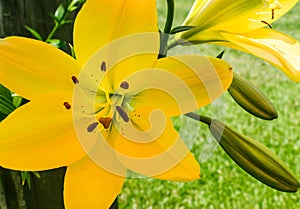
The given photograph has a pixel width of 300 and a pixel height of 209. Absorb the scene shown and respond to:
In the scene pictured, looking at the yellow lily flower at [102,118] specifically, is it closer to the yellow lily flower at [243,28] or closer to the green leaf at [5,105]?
the yellow lily flower at [243,28]

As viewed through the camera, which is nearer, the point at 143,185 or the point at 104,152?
the point at 104,152

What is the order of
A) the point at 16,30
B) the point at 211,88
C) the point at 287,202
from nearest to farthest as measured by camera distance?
the point at 211,88 → the point at 16,30 → the point at 287,202

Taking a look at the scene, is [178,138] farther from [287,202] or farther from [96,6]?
[287,202]

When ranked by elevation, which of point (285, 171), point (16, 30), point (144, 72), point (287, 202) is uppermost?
point (144, 72)

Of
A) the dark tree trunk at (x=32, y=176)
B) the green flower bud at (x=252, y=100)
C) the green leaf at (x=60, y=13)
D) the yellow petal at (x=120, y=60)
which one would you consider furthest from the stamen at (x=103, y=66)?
the dark tree trunk at (x=32, y=176)

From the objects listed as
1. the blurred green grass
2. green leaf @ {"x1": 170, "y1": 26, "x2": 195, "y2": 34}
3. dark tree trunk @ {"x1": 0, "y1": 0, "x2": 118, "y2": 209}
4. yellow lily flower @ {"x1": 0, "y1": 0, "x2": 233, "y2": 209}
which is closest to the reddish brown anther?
yellow lily flower @ {"x1": 0, "y1": 0, "x2": 233, "y2": 209}

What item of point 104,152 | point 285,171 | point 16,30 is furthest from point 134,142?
point 16,30
